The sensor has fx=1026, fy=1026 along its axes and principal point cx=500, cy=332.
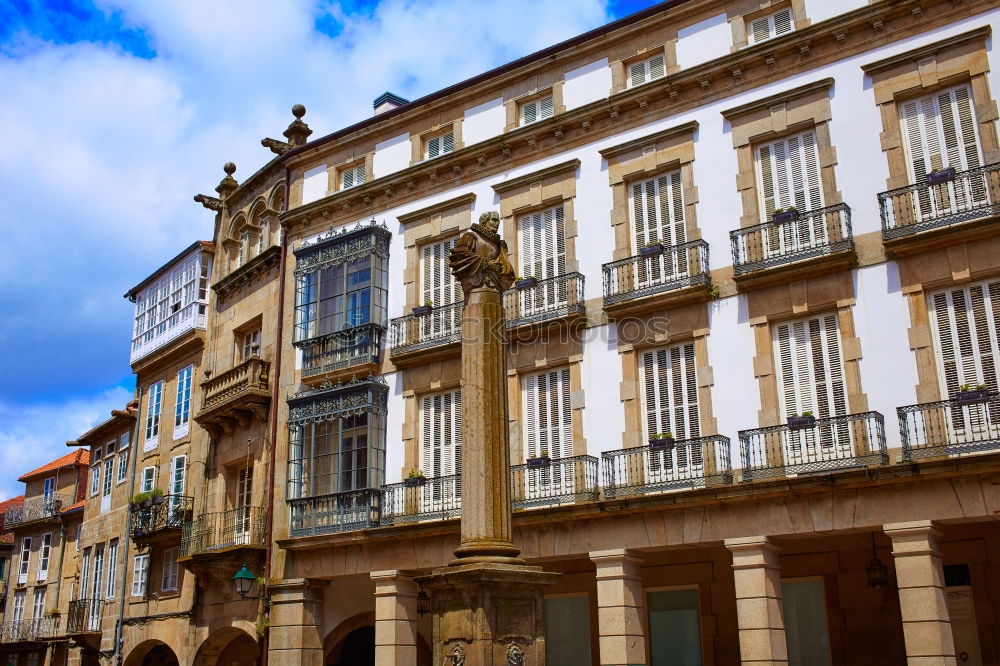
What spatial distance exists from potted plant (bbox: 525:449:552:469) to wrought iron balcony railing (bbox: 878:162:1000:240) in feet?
24.5

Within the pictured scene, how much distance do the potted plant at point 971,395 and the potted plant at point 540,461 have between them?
751 cm

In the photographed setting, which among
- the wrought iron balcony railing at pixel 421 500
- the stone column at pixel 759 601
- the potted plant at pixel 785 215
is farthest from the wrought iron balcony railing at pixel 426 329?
the stone column at pixel 759 601

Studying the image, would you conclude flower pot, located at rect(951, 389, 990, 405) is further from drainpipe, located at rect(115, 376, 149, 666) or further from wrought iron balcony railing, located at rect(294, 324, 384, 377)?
drainpipe, located at rect(115, 376, 149, 666)

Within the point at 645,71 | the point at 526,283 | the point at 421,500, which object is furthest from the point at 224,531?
the point at 645,71

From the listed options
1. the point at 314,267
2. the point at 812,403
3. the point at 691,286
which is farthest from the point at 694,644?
the point at 314,267

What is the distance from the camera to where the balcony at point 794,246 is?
17.6 m

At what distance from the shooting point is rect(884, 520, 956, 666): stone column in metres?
15.3

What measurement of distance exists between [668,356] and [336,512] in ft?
27.8

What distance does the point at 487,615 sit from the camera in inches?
446

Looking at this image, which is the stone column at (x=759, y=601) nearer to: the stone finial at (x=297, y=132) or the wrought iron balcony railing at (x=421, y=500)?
the wrought iron balcony railing at (x=421, y=500)

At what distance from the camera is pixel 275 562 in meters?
23.9

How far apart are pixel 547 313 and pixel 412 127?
22.6 ft

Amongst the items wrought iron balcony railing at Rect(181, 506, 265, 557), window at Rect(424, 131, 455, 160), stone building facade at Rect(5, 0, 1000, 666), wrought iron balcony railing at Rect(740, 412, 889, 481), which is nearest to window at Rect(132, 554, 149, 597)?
wrought iron balcony railing at Rect(181, 506, 265, 557)

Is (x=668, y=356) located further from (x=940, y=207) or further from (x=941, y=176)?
(x=941, y=176)
